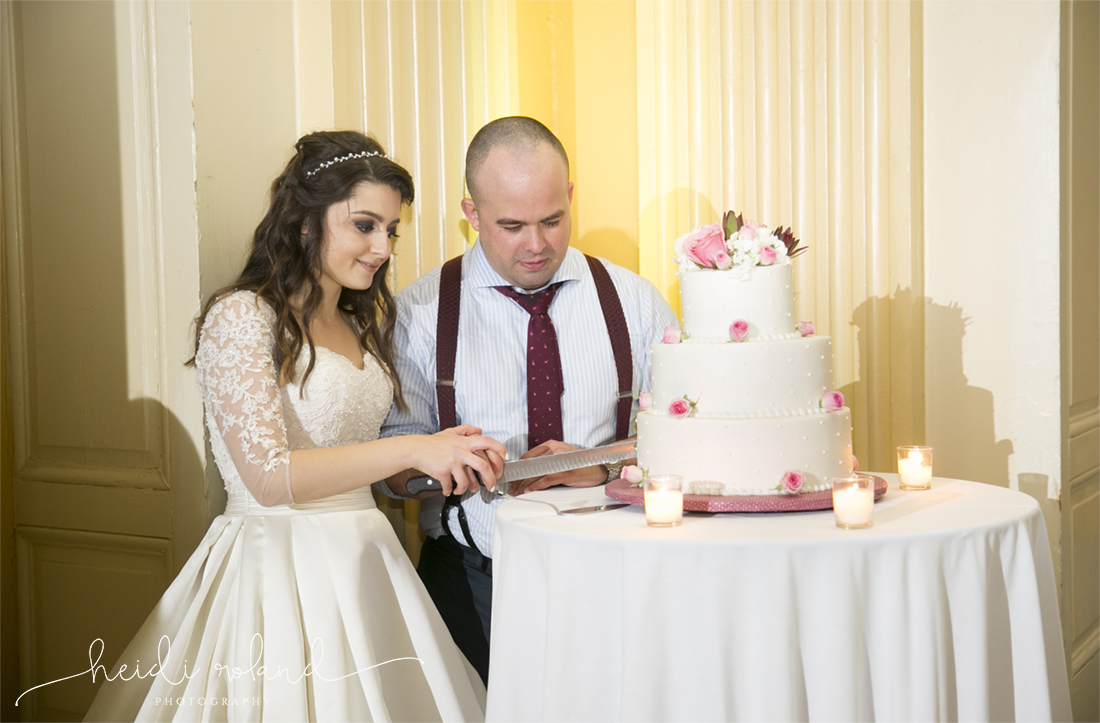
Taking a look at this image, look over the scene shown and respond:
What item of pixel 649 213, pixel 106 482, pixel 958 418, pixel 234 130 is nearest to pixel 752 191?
pixel 649 213

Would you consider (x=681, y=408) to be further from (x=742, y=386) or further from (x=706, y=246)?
(x=706, y=246)

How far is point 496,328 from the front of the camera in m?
2.69

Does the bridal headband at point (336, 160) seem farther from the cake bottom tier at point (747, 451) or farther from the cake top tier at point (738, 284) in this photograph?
the cake bottom tier at point (747, 451)

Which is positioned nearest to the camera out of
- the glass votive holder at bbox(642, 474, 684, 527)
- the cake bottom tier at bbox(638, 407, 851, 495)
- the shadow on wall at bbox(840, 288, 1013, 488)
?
the glass votive holder at bbox(642, 474, 684, 527)

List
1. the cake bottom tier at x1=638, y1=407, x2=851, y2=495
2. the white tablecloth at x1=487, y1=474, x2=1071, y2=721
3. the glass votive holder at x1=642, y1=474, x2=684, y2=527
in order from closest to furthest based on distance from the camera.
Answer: the white tablecloth at x1=487, y1=474, x2=1071, y2=721
the glass votive holder at x1=642, y1=474, x2=684, y2=527
the cake bottom tier at x1=638, y1=407, x2=851, y2=495

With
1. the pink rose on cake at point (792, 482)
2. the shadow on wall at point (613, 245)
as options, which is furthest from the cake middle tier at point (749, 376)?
the shadow on wall at point (613, 245)

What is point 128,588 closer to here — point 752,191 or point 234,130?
point 234,130

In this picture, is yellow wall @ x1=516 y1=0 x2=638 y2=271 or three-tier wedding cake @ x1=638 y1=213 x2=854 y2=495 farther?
yellow wall @ x1=516 y1=0 x2=638 y2=271

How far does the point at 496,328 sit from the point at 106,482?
1214 millimetres

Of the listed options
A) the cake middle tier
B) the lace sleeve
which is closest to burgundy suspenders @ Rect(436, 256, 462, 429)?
the lace sleeve

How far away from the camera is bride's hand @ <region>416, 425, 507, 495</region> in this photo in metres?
2.08

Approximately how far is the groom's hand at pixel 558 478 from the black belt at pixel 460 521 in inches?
10.5

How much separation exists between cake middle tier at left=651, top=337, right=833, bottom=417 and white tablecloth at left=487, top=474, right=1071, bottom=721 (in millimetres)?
272

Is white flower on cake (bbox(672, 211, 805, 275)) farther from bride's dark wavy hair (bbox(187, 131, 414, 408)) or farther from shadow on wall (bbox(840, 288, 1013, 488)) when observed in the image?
shadow on wall (bbox(840, 288, 1013, 488))
